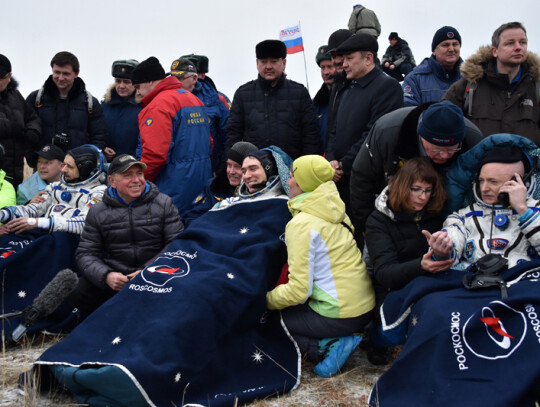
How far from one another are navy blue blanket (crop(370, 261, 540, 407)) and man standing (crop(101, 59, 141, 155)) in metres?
4.15

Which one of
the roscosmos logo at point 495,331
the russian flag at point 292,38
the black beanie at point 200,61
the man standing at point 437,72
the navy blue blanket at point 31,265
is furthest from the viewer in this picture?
the russian flag at point 292,38

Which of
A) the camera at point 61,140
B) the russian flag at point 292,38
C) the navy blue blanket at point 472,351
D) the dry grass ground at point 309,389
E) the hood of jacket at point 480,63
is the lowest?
the dry grass ground at point 309,389

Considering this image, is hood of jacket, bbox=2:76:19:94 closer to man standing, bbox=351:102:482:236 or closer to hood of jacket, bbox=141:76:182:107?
hood of jacket, bbox=141:76:182:107

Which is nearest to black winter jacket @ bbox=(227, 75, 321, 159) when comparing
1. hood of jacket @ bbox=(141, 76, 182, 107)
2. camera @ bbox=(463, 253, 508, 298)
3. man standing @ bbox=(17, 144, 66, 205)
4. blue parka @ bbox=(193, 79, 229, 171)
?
hood of jacket @ bbox=(141, 76, 182, 107)

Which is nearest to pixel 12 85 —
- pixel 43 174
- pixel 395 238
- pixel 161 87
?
pixel 43 174

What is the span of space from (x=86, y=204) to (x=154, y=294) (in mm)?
1824

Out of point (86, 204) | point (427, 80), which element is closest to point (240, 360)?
point (86, 204)

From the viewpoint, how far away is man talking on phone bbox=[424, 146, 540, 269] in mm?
3242

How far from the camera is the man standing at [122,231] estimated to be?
432 cm

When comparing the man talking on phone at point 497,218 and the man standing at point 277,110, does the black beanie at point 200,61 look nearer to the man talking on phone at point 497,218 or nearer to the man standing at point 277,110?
the man standing at point 277,110

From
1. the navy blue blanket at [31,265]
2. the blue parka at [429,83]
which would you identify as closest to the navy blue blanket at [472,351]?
the navy blue blanket at [31,265]

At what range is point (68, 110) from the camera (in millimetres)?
5984

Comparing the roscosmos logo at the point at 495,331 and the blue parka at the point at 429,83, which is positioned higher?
the blue parka at the point at 429,83

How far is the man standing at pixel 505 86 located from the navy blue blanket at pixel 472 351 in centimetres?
181
